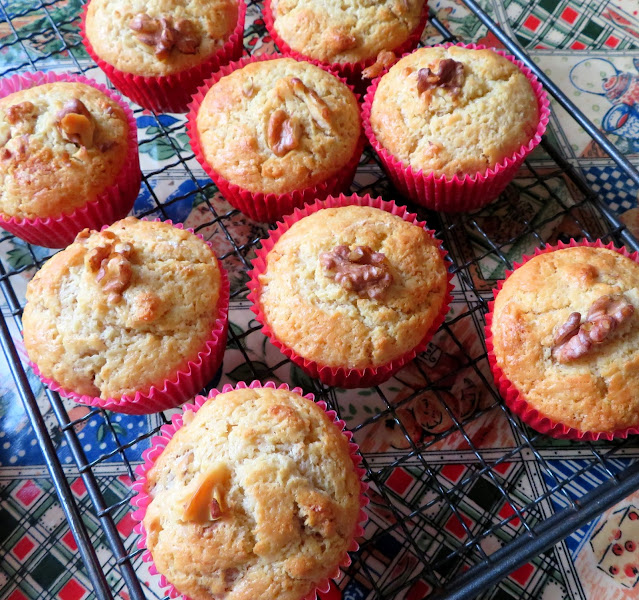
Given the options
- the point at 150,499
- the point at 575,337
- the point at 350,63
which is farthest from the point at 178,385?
the point at 350,63

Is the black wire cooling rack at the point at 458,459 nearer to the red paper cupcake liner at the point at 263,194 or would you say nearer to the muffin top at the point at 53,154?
the red paper cupcake liner at the point at 263,194

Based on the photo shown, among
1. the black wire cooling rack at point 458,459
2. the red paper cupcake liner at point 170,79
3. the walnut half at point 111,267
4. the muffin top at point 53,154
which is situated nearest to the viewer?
the black wire cooling rack at point 458,459

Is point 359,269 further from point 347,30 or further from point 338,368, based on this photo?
point 347,30

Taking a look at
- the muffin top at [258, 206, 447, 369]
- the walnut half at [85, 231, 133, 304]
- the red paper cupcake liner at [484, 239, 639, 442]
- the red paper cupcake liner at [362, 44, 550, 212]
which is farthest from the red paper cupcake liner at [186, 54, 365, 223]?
the red paper cupcake liner at [484, 239, 639, 442]

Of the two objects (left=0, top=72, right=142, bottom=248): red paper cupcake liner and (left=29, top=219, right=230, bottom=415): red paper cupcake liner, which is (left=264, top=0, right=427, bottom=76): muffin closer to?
(left=0, top=72, right=142, bottom=248): red paper cupcake liner

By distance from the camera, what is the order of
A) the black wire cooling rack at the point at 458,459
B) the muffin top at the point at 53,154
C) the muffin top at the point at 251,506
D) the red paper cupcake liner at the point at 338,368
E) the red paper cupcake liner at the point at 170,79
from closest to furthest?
the muffin top at the point at 251,506
the black wire cooling rack at the point at 458,459
the red paper cupcake liner at the point at 338,368
the muffin top at the point at 53,154
the red paper cupcake liner at the point at 170,79

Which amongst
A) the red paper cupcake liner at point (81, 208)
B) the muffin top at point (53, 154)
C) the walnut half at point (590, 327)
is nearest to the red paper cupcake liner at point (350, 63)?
the red paper cupcake liner at point (81, 208)
